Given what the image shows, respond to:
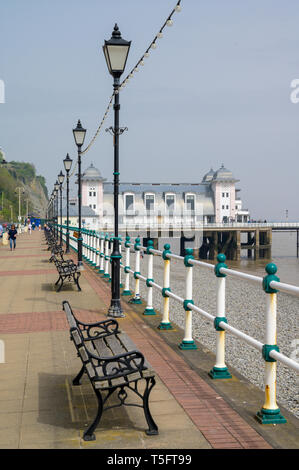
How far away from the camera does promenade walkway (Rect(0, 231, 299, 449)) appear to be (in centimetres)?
381

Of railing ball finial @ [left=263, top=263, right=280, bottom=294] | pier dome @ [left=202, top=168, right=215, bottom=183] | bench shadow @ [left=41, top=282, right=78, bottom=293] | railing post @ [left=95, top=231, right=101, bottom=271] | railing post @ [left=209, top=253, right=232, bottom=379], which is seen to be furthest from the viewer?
pier dome @ [left=202, top=168, right=215, bottom=183]

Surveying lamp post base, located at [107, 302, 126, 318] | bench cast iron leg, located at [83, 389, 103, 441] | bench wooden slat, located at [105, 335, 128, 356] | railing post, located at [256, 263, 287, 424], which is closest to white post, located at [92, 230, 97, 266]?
lamp post base, located at [107, 302, 126, 318]

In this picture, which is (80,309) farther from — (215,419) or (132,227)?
(132,227)

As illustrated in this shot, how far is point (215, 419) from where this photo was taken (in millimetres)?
4188

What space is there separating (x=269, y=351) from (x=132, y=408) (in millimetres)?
1246

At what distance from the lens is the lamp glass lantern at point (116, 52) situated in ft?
27.0

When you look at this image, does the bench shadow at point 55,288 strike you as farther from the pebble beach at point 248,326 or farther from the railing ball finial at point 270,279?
Answer: the railing ball finial at point 270,279

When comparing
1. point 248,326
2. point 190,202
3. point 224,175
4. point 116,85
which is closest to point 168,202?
point 190,202

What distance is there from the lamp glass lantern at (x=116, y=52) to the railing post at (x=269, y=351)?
531 centimetres

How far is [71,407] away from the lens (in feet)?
14.9

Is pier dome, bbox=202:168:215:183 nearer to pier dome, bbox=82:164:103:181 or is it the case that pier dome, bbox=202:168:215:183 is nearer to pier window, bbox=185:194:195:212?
pier window, bbox=185:194:195:212

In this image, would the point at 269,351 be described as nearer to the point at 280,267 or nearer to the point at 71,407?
the point at 71,407

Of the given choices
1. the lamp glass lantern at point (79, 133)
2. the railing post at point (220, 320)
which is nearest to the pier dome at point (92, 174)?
the lamp glass lantern at point (79, 133)

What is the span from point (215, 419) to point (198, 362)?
1692mm
